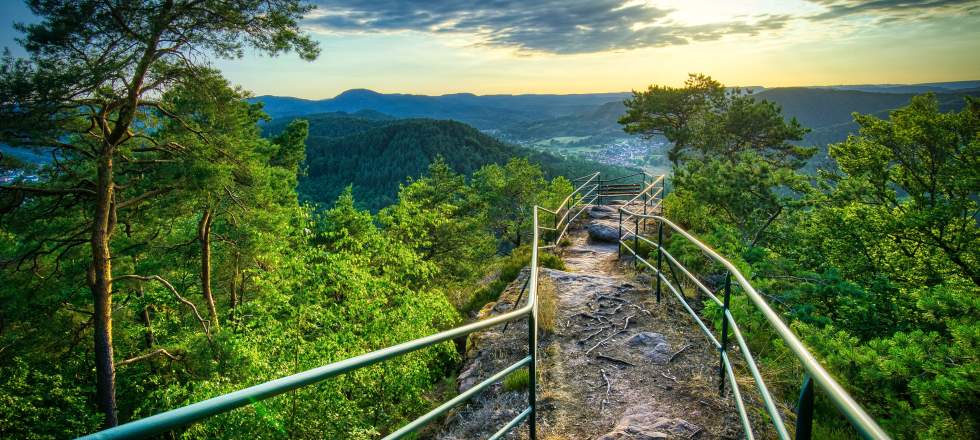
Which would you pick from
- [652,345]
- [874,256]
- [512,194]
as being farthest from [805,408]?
[512,194]

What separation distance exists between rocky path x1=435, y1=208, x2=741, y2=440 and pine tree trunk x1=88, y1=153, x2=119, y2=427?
32.0 ft

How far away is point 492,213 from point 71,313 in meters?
26.9

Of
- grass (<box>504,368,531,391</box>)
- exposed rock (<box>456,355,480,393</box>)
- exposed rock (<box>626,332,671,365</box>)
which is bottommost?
exposed rock (<box>456,355,480,393</box>)

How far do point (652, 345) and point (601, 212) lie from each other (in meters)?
12.2

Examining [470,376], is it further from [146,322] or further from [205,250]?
[146,322]

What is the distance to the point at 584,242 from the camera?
503 inches

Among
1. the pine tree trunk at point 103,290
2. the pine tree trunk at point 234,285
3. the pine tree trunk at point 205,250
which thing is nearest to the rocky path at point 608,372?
the pine tree trunk at point 103,290

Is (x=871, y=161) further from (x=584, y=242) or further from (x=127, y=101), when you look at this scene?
(x=127, y=101)

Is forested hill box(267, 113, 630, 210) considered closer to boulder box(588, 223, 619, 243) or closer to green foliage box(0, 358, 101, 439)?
green foliage box(0, 358, 101, 439)

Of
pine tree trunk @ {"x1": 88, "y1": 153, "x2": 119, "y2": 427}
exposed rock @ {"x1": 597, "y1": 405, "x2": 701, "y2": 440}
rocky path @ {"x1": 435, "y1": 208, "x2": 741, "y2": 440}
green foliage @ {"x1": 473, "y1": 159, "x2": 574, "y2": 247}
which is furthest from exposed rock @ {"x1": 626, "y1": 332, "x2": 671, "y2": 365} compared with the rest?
green foliage @ {"x1": 473, "y1": 159, "x2": 574, "y2": 247}

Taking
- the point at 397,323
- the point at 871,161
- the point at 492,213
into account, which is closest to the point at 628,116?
the point at 492,213

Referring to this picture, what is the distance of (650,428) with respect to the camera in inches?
134

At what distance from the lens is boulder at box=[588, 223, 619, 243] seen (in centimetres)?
1223

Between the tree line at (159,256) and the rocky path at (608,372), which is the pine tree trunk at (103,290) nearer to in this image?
the tree line at (159,256)
